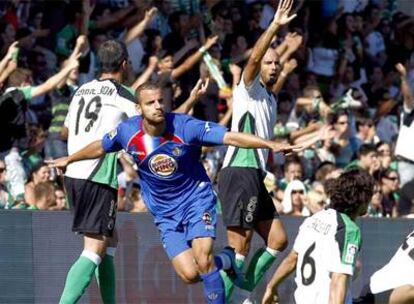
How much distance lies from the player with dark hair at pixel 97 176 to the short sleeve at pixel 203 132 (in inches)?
42.0

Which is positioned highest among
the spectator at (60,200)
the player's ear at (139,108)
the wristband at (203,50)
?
the wristband at (203,50)

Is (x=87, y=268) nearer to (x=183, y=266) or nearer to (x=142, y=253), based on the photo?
(x=183, y=266)

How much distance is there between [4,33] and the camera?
1806cm

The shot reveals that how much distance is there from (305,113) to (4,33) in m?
4.41

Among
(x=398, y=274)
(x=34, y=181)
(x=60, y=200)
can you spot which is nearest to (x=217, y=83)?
(x=60, y=200)

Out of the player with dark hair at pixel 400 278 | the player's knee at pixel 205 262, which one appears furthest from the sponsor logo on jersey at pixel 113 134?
the player with dark hair at pixel 400 278

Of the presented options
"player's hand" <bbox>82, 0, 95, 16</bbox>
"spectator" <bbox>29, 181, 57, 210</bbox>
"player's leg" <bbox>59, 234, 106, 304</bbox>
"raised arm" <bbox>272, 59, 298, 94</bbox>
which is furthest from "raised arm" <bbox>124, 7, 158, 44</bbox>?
"player's leg" <bbox>59, 234, 106, 304</bbox>

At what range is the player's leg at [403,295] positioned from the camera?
1101 cm

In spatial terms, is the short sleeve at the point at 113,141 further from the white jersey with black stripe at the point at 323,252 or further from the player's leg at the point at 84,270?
the white jersey with black stripe at the point at 323,252

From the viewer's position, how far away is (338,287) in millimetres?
10188

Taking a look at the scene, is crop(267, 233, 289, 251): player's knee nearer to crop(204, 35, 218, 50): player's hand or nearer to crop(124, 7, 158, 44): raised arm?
crop(204, 35, 218, 50): player's hand

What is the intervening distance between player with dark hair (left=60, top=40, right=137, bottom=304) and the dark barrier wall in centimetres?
107

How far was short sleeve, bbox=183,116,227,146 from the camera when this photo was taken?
1157 centimetres

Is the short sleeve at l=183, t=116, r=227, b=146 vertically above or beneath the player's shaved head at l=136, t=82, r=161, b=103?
beneath
